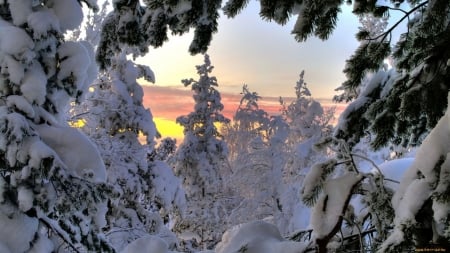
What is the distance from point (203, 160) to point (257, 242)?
21521mm

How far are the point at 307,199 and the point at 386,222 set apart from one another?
41 centimetres

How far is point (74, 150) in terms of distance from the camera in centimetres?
490

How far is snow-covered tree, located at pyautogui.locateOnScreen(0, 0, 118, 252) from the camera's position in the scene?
4570 mm

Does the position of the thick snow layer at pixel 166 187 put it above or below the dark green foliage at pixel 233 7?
below

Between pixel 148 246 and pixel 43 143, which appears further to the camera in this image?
pixel 43 143

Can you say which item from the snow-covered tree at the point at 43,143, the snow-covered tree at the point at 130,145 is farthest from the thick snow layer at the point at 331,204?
the snow-covered tree at the point at 130,145

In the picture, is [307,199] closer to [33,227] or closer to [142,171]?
[33,227]

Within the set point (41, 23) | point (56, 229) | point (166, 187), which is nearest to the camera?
point (41, 23)

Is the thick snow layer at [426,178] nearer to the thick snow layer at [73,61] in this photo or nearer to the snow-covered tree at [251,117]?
the thick snow layer at [73,61]

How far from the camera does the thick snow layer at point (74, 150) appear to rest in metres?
4.86

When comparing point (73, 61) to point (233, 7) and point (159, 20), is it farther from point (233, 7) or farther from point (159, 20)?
point (233, 7)

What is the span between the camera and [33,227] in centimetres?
477

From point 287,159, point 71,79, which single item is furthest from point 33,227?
point 287,159

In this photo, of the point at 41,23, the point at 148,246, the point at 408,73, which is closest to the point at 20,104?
the point at 41,23
